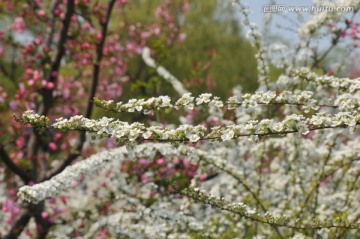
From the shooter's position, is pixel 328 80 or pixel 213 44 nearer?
pixel 328 80

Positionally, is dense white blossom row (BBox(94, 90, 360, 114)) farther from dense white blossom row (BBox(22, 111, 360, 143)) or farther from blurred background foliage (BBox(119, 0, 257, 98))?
blurred background foliage (BBox(119, 0, 257, 98))

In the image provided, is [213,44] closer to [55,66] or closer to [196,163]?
[55,66]

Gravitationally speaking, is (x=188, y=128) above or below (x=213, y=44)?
below

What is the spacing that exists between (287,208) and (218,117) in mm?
1660

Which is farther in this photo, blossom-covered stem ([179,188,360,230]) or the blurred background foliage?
the blurred background foliage

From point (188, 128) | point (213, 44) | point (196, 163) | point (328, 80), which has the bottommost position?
point (188, 128)

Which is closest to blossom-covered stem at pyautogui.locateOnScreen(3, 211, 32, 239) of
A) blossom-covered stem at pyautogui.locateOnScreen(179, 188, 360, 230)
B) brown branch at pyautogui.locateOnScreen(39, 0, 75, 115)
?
brown branch at pyautogui.locateOnScreen(39, 0, 75, 115)

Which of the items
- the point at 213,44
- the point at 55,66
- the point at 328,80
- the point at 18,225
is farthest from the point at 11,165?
the point at 213,44

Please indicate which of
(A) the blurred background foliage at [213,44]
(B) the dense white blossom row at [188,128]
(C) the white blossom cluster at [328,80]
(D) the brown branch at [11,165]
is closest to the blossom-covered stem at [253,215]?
(B) the dense white blossom row at [188,128]

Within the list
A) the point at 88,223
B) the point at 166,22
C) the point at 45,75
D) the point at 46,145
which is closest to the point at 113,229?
the point at 88,223

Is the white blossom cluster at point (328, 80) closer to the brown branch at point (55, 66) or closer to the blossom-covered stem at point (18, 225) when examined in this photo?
the brown branch at point (55, 66)

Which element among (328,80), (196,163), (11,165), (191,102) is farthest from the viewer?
(11,165)

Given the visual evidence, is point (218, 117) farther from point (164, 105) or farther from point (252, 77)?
point (252, 77)

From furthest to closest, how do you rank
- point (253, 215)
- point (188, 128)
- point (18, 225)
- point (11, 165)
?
point (18, 225), point (11, 165), point (253, 215), point (188, 128)
